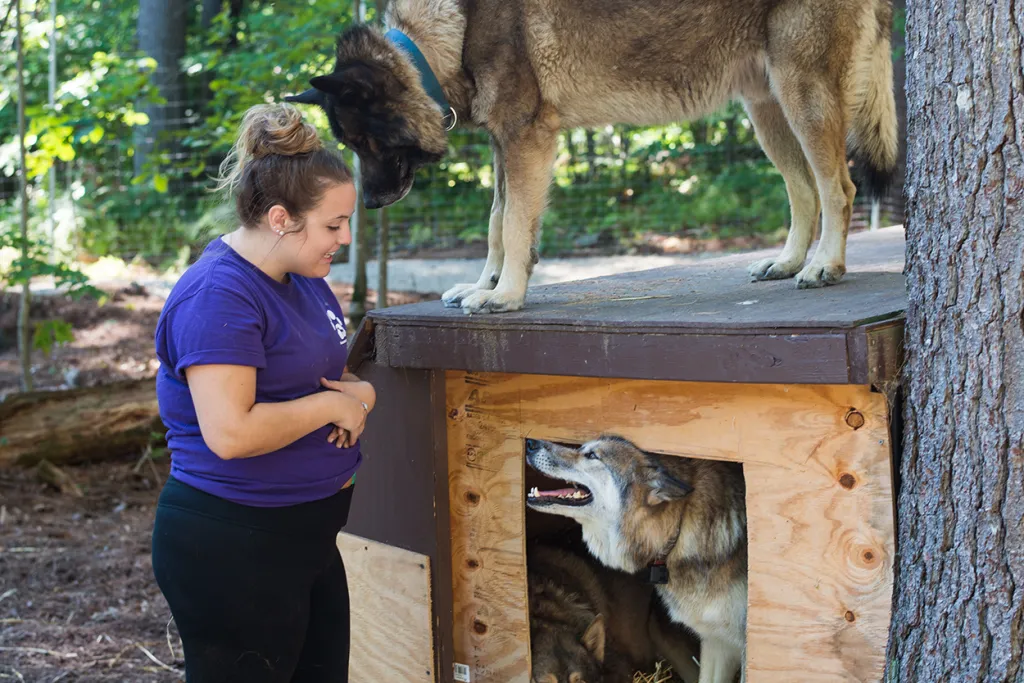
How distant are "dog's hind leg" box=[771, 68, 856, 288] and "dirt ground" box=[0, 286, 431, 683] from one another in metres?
2.81

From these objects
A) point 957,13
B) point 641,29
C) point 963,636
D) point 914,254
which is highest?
point 641,29

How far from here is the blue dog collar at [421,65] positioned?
10.3 feet

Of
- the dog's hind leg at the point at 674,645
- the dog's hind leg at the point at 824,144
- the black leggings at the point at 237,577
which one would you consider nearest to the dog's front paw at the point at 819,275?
the dog's hind leg at the point at 824,144

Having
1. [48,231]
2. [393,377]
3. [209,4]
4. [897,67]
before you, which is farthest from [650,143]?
[393,377]

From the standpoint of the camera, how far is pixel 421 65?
3145 mm

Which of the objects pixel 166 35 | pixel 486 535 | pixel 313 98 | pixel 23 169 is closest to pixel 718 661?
→ pixel 486 535

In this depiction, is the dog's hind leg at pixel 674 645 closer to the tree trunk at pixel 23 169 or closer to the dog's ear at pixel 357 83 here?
the dog's ear at pixel 357 83

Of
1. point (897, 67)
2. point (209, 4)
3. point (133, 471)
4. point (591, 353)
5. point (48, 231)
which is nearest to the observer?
point (591, 353)

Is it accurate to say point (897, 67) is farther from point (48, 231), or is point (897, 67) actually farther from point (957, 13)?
point (48, 231)

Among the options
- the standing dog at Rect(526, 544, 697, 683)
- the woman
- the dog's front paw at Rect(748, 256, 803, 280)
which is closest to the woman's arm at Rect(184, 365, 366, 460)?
the woman

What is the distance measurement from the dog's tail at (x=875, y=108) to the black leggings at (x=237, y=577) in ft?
7.98

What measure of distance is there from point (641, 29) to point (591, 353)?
4.86ft

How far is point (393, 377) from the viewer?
3.01 m

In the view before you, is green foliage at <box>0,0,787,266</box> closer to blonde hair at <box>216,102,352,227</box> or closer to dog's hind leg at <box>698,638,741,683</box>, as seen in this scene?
dog's hind leg at <box>698,638,741,683</box>
